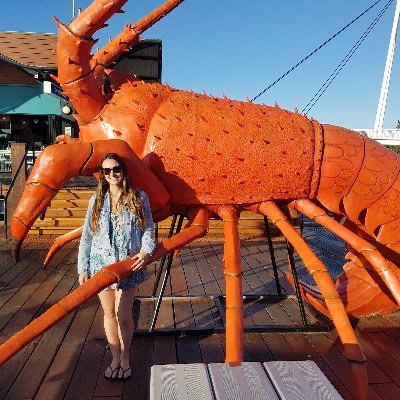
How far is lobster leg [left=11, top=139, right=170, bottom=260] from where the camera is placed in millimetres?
2312

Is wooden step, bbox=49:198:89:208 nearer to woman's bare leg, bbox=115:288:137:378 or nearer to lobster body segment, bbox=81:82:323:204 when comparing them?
lobster body segment, bbox=81:82:323:204

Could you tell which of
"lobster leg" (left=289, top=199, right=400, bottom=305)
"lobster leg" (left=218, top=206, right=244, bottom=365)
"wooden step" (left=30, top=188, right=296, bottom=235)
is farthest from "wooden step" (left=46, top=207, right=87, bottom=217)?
"lobster leg" (left=289, top=199, right=400, bottom=305)

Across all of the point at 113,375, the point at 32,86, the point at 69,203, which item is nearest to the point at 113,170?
the point at 113,375

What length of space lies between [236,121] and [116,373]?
227cm

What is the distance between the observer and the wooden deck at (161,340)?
3031mm

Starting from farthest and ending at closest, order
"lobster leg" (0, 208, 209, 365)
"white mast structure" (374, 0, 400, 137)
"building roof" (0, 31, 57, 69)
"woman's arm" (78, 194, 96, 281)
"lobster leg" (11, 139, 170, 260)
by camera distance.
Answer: "white mast structure" (374, 0, 400, 137), "building roof" (0, 31, 57, 69), "woman's arm" (78, 194, 96, 281), "lobster leg" (11, 139, 170, 260), "lobster leg" (0, 208, 209, 365)

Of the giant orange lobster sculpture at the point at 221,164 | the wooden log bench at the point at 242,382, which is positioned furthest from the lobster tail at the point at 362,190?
the wooden log bench at the point at 242,382

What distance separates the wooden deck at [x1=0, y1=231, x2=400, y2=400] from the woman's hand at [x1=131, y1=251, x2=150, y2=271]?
1132 mm

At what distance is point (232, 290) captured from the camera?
2.69 m

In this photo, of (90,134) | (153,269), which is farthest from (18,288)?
(90,134)

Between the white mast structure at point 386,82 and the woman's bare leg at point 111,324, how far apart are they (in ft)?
67.9

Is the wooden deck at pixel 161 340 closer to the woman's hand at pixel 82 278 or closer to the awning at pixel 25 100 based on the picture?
the woman's hand at pixel 82 278

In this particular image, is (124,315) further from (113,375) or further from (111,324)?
(113,375)

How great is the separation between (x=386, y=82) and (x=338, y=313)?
20.9 m
